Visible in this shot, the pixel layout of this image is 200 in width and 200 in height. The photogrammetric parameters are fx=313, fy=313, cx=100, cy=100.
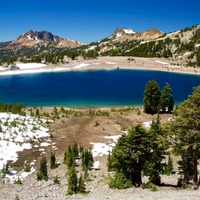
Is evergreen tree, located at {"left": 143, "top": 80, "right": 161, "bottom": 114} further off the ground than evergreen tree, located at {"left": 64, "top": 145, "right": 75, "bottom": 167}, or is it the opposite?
evergreen tree, located at {"left": 143, "top": 80, "right": 161, "bottom": 114}

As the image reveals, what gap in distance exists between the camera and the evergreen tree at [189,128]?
783 inches

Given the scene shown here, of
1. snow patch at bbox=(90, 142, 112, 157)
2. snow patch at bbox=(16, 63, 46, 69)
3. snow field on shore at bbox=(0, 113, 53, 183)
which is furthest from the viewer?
snow patch at bbox=(16, 63, 46, 69)

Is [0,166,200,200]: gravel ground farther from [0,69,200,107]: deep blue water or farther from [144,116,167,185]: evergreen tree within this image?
[0,69,200,107]: deep blue water

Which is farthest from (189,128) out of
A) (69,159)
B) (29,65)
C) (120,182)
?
(29,65)

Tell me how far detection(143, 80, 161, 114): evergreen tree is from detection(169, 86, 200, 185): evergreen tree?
31.8 metres

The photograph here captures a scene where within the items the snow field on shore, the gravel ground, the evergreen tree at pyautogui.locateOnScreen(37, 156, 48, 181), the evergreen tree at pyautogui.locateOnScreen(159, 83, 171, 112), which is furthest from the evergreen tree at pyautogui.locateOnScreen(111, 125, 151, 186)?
the evergreen tree at pyautogui.locateOnScreen(159, 83, 171, 112)

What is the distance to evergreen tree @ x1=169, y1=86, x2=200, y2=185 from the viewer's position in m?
19.9

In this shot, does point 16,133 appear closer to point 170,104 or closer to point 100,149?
point 100,149

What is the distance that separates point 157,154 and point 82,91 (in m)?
62.7

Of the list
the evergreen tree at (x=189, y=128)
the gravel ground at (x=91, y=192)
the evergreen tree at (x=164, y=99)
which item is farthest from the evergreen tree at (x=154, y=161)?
the evergreen tree at (x=164, y=99)

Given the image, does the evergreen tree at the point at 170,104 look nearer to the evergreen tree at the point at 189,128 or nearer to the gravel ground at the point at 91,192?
the gravel ground at the point at 91,192

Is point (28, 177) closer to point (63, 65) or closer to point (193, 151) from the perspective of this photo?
point (193, 151)

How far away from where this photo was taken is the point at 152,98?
2094 inches

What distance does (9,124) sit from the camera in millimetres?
38594
